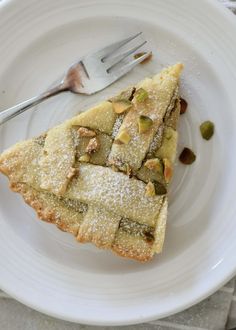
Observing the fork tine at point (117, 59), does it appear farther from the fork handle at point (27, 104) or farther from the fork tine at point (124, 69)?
the fork handle at point (27, 104)

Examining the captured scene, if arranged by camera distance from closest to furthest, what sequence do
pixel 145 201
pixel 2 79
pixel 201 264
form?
pixel 145 201 < pixel 201 264 < pixel 2 79

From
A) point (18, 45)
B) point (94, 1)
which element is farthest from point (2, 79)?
point (94, 1)

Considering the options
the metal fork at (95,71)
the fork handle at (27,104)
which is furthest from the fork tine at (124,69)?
the fork handle at (27,104)

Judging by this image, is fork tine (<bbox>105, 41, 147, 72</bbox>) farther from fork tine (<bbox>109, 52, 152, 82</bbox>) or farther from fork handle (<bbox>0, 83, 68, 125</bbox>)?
fork handle (<bbox>0, 83, 68, 125</bbox>)

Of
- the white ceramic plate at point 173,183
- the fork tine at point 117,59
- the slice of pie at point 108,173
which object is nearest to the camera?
the slice of pie at point 108,173

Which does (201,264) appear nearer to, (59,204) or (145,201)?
(145,201)

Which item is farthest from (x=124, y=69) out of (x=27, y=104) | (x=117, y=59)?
(x=27, y=104)

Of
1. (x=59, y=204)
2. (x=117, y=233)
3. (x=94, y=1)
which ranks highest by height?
(x=94, y=1)
